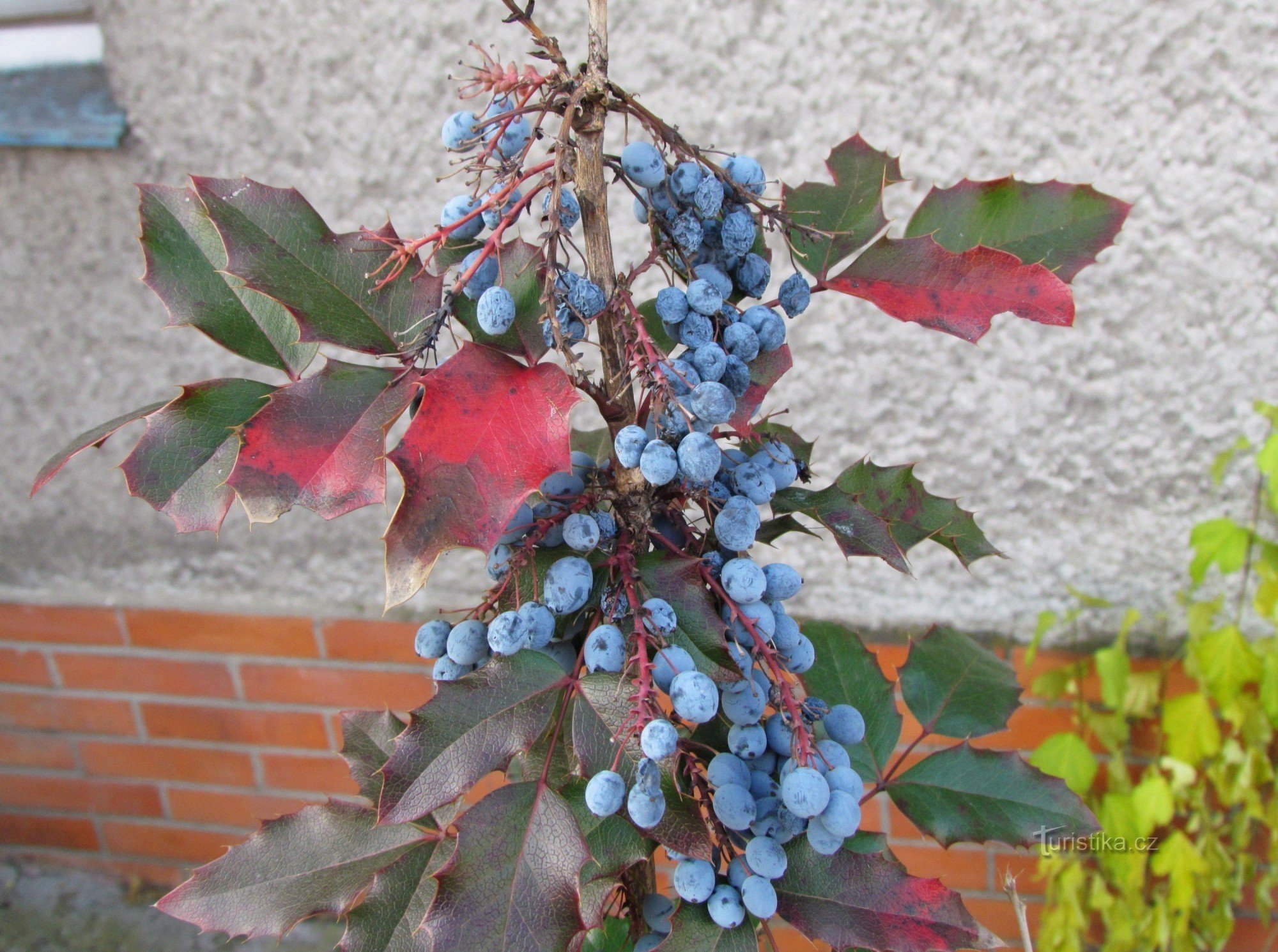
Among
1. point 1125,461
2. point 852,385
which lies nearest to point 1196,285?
point 1125,461

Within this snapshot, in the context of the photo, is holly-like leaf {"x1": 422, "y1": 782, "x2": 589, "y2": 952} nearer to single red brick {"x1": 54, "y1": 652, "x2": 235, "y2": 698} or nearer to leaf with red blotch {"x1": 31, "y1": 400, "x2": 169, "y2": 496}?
leaf with red blotch {"x1": 31, "y1": 400, "x2": 169, "y2": 496}

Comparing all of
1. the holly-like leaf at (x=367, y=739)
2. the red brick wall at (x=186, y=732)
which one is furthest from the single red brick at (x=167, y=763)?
the holly-like leaf at (x=367, y=739)

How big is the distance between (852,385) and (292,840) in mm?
922

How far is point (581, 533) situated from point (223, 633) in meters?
1.25

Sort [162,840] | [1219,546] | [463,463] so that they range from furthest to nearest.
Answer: [162,840]
[1219,546]
[463,463]

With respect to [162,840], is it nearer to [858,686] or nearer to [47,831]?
[47,831]

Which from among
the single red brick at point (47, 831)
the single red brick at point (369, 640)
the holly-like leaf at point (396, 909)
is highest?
the holly-like leaf at point (396, 909)

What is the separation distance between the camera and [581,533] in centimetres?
46

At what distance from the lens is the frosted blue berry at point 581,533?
1.50ft

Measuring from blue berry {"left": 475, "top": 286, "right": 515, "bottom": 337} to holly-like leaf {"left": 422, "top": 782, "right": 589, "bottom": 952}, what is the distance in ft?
0.78

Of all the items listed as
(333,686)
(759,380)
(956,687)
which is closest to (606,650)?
(759,380)

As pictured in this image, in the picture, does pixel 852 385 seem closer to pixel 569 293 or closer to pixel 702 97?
pixel 702 97

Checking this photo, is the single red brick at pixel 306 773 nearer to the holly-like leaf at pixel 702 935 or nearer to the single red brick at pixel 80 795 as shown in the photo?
the single red brick at pixel 80 795

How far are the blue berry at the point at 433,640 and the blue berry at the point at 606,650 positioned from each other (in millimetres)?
107
